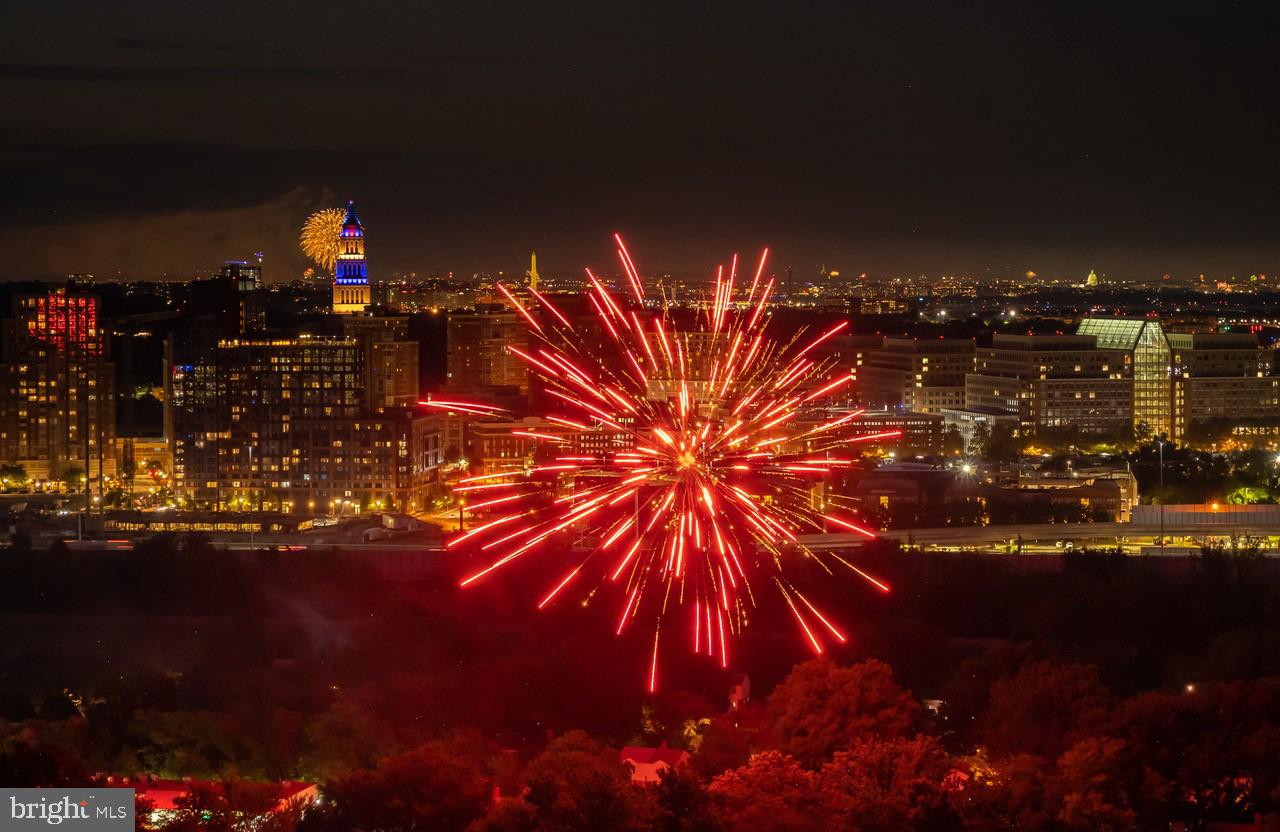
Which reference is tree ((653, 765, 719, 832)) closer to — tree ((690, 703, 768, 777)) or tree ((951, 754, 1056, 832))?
tree ((690, 703, 768, 777))

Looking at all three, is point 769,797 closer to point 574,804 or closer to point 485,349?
point 574,804

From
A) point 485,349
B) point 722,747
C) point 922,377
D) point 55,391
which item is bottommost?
point 722,747

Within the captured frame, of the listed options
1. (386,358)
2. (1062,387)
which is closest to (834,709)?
(386,358)

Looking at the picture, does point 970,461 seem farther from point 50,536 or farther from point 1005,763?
point 1005,763

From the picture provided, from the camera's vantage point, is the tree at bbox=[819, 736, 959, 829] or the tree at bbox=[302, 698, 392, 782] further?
the tree at bbox=[302, 698, 392, 782]

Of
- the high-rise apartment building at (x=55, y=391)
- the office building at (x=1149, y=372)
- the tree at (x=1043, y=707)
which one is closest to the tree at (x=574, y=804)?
the tree at (x=1043, y=707)

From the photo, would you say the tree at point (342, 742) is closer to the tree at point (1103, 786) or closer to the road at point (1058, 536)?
the tree at point (1103, 786)

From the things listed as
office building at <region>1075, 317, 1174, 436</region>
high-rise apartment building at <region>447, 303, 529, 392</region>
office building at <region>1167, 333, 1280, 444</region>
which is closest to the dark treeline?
office building at <region>1075, 317, 1174, 436</region>
